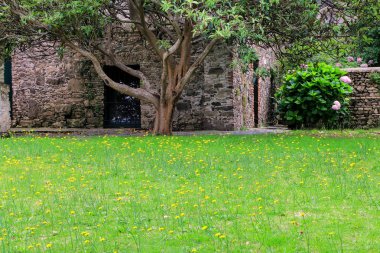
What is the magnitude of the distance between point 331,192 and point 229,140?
610 cm

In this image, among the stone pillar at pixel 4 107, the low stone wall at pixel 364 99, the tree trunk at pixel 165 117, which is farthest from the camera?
the low stone wall at pixel 364 99

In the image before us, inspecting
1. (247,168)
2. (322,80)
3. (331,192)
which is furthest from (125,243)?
(322,80)

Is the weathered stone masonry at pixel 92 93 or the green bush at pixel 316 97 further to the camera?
the green bush at pixel 316 97

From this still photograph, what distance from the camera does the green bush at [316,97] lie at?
17.1m

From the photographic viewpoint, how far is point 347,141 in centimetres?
1209

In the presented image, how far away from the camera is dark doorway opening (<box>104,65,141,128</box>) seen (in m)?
17.8

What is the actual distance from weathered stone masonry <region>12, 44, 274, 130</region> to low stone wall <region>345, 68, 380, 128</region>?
11.0 feet

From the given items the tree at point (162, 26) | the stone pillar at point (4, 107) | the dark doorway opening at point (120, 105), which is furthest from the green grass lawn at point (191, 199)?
the dark doorway opening at point (120, 105)

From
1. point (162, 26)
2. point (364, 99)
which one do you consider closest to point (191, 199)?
point (162, 26)

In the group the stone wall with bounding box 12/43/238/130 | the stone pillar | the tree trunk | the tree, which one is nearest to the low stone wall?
the tree

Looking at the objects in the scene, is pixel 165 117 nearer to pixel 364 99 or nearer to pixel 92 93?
pixel 92 93

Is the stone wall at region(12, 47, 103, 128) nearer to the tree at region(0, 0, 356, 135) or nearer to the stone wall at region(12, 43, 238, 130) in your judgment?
the stone wall at region(12, 43, 238, 130)

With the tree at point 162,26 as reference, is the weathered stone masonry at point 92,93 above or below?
below

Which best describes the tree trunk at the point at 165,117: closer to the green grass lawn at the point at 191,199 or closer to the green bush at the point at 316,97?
the green grass lawn at the point at 191,199
